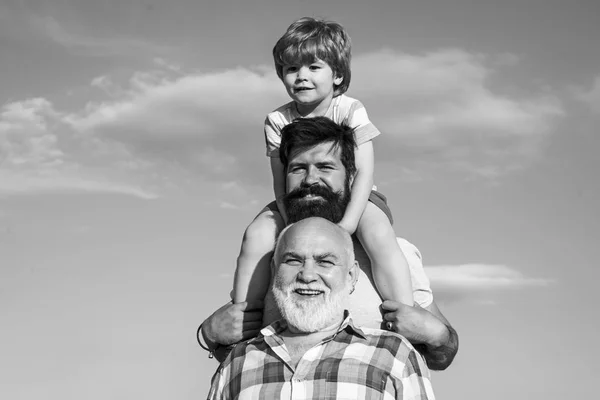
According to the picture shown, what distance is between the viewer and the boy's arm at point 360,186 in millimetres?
6340

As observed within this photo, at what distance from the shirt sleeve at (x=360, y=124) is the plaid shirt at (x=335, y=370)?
176 centimetres

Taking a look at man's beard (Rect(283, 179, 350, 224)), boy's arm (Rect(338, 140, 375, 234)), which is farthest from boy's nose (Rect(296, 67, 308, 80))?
man's beard (Rect(283, 179, 350, 224))

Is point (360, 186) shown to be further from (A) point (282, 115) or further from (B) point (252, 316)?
(B) point (252, 316)

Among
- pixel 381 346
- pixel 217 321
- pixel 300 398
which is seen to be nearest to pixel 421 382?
pixel 381 346

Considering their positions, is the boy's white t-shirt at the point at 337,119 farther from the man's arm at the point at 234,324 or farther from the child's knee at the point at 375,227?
the man's arm at the point at 234,324

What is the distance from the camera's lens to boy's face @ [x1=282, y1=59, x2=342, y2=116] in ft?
22.5

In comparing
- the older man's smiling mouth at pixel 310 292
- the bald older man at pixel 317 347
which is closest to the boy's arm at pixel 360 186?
the bald older man at pixel 317 347

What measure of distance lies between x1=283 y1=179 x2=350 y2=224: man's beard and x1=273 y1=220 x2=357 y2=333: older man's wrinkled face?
350mm

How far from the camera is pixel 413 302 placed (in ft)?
21.2

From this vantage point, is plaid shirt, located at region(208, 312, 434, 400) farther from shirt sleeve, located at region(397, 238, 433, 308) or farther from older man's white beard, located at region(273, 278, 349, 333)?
shirt sleeve, located at region(397, 238, 433, 308)

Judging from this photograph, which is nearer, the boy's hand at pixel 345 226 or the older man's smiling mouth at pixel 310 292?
the older man's smiling mouth at pixel 310 292

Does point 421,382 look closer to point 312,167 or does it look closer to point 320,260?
point 320,260

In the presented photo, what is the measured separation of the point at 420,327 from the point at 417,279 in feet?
2.29

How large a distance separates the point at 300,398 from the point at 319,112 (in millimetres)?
2734
